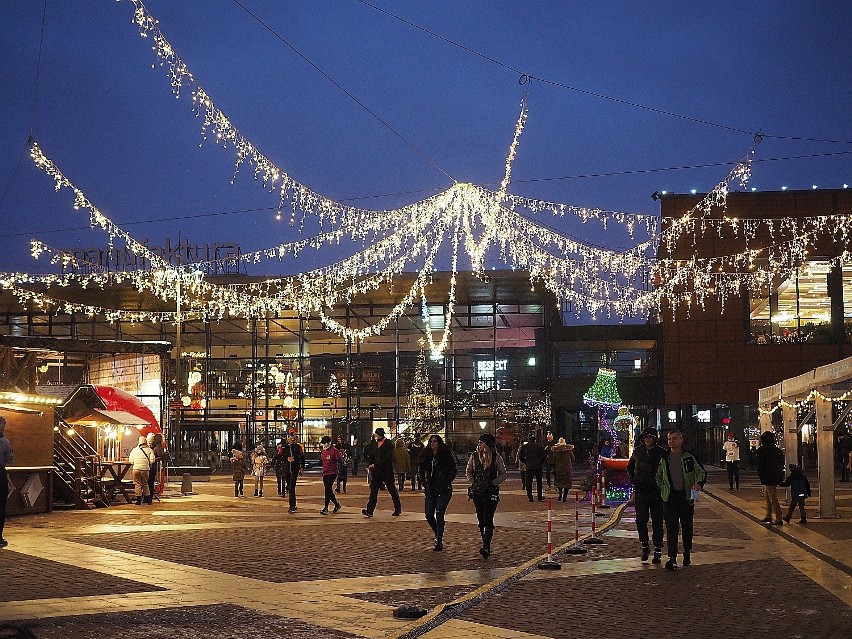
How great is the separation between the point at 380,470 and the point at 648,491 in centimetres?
871

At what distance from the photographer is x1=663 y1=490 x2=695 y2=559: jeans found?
12789mm

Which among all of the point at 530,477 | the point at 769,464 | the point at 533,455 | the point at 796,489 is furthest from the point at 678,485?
the point at 530,477

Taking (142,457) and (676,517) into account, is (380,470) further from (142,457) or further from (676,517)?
(676,517)

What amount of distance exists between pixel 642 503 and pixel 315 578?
443 centimetres

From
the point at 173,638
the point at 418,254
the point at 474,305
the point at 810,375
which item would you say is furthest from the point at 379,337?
the point at 173,638

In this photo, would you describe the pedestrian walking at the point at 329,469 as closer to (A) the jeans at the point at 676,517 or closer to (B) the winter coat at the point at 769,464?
(B) the winter coat at the point at 769,464

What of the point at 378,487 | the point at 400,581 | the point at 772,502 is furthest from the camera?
the point at 378,487

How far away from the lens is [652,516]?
13477 millimetres

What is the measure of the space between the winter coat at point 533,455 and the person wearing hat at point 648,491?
37.4 feet

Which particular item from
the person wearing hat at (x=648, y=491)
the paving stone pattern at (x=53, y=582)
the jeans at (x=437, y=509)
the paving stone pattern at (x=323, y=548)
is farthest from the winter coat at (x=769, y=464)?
the paving stone pattern at (x=53, y=582)

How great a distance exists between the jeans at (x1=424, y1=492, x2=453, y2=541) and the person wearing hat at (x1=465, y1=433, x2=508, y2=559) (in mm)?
777

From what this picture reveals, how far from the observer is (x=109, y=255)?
48906 mm

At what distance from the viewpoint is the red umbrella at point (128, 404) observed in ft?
92.0

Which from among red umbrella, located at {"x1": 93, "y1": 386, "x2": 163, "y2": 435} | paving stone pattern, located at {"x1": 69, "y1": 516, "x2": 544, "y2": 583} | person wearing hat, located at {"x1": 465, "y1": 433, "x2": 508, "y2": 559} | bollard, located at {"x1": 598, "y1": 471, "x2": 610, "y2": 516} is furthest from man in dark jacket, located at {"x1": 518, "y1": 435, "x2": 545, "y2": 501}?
person wearing hat, located at {"x1": 465, "y1": 433, "x2": 508, "y2": 559}
